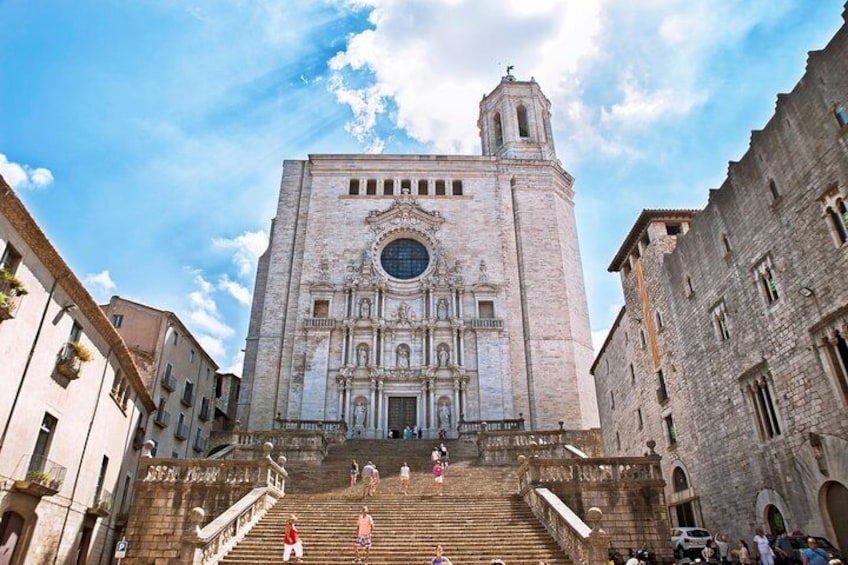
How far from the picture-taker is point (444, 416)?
2930cm

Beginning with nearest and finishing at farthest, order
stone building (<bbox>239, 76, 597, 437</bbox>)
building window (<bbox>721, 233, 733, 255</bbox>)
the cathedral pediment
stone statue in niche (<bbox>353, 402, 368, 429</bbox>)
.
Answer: building window (<bbox>721, 233, 733, 255</bbox>) → stone statue in niche (<bbox>353, 402, 368, 429</bbox>) → stone building (<bbox>239, 76, 597, 437</bbox>) → the cathedral pediment

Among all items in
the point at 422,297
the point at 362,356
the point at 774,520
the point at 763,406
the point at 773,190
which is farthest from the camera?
the point at 422,297

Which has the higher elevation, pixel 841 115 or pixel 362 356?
pixel 362 356

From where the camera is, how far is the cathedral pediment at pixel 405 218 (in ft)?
114

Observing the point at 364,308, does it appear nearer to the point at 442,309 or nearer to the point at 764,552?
the point at 442,309

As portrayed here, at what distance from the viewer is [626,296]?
2647 cm

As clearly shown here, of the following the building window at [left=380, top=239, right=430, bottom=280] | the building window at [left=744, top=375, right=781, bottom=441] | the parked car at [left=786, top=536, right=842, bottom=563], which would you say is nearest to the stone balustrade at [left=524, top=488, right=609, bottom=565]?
the parked car at [left=786, top=536, right=842, bottom=563]

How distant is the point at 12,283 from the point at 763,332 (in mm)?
19072

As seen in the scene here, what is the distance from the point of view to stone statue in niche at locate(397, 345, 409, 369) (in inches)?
1210

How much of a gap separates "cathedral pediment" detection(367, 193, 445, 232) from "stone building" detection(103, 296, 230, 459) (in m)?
12.3

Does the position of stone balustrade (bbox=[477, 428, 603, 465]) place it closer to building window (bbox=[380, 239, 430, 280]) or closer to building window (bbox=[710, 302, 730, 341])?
building window (bbox=[710, 302, 730, 341])

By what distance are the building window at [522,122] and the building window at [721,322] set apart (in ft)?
78.8

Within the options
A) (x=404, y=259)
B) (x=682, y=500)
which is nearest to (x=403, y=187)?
(x=404, y=259)

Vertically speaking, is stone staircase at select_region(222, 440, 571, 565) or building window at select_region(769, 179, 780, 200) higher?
building window at select_region(769, 179, 780, 200)
